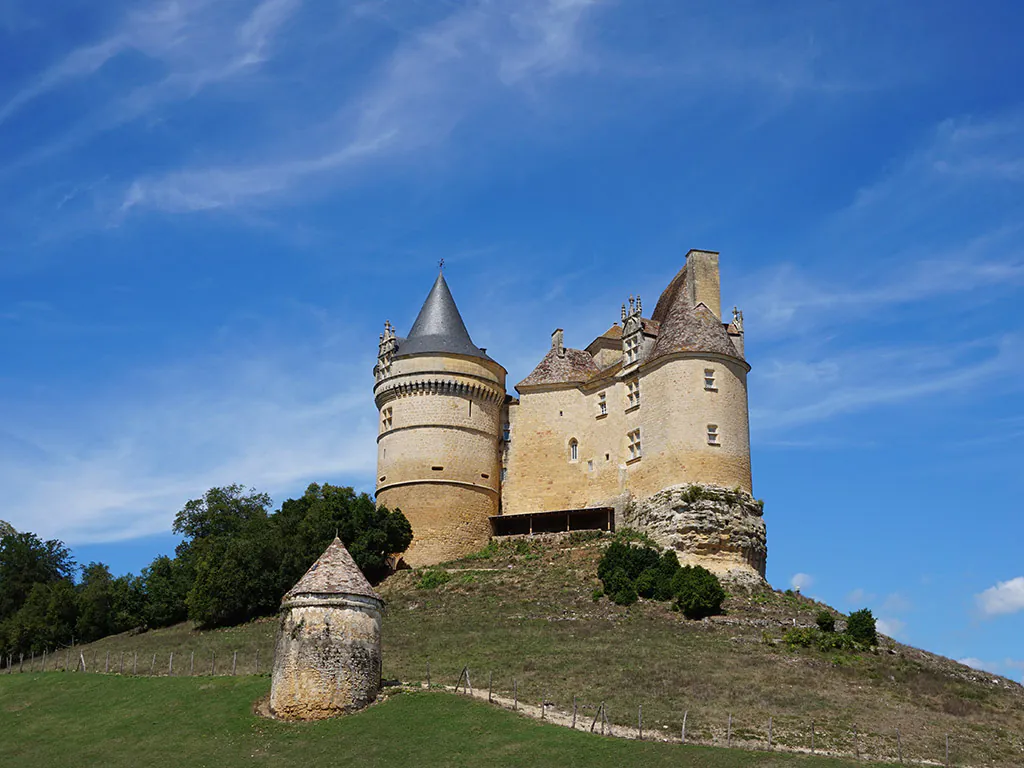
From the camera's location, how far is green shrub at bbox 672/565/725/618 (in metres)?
55.2

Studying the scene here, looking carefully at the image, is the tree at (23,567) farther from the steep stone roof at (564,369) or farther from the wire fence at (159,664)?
the steep stone roof at (564,369)

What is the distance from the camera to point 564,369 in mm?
75750

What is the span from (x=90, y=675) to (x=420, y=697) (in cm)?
1913

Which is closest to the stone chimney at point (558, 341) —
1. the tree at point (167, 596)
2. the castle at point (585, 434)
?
the castle at point (585, 434)

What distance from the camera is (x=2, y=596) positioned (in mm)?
76812

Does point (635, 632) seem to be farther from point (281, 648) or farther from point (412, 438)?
point (412, 438)

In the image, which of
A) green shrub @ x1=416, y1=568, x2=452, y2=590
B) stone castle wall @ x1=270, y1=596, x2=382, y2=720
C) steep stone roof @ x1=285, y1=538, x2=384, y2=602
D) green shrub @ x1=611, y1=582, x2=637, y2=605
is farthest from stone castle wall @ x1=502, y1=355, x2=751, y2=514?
stone castle wall @ x1=270, y1=596, x2=382, y2=720

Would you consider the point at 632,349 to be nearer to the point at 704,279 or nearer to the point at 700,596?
the point at 704,279

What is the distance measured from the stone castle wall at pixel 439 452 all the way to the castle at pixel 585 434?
86 mm

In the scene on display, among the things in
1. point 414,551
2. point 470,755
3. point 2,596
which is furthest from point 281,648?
point 2,596

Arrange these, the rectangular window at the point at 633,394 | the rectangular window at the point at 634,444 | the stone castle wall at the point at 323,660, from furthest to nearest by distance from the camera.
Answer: the rectangular window at the point at 633,394
the rectangular window at the point at 634,444
the stone castle wall at the point at 323,660

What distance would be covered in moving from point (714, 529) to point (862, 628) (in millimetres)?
10873

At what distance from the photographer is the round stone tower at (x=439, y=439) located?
69.9m

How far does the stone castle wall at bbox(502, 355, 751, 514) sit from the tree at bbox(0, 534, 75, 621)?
32.9 metres
